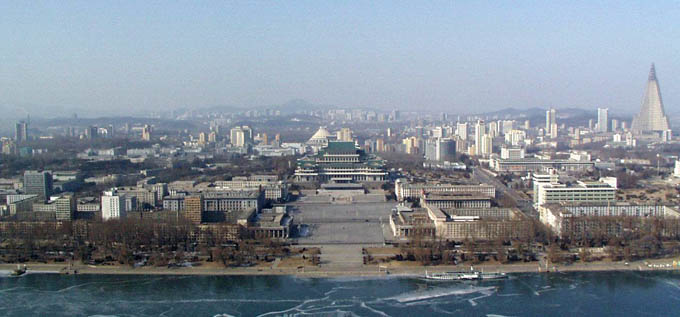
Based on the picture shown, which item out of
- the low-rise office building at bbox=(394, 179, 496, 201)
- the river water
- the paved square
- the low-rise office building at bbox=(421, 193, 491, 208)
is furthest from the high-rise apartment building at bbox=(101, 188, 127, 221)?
the low-rise office building at bbox=(394, 179, 496, 201)

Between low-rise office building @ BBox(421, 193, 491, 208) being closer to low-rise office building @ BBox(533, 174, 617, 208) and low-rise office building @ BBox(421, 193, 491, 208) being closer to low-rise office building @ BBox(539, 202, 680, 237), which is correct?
low-rise office building @ BBox(533, 174, 617, 208)

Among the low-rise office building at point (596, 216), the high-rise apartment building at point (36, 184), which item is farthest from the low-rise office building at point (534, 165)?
the high-rise apartment building at point (36, 184)

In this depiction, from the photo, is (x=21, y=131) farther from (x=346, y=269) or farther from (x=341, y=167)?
(x=346, y=269)

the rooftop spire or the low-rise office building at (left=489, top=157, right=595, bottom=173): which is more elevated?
the rooftop spire

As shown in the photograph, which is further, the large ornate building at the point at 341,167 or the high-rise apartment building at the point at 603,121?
the high-rise apartment building at the point at 603,121

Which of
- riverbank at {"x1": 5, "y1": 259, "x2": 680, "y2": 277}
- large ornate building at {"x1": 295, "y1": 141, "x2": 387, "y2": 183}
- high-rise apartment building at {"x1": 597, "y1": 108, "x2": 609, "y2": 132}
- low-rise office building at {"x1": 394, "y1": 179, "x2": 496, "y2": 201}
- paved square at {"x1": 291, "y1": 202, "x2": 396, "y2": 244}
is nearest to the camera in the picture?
riverbank at {"x1": 5, "y1": 259, "x2": 680, "y2": 277}

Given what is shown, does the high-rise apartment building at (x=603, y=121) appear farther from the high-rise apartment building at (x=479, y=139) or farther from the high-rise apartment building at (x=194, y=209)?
the high-rise apartment building at (x=194, y=209)
